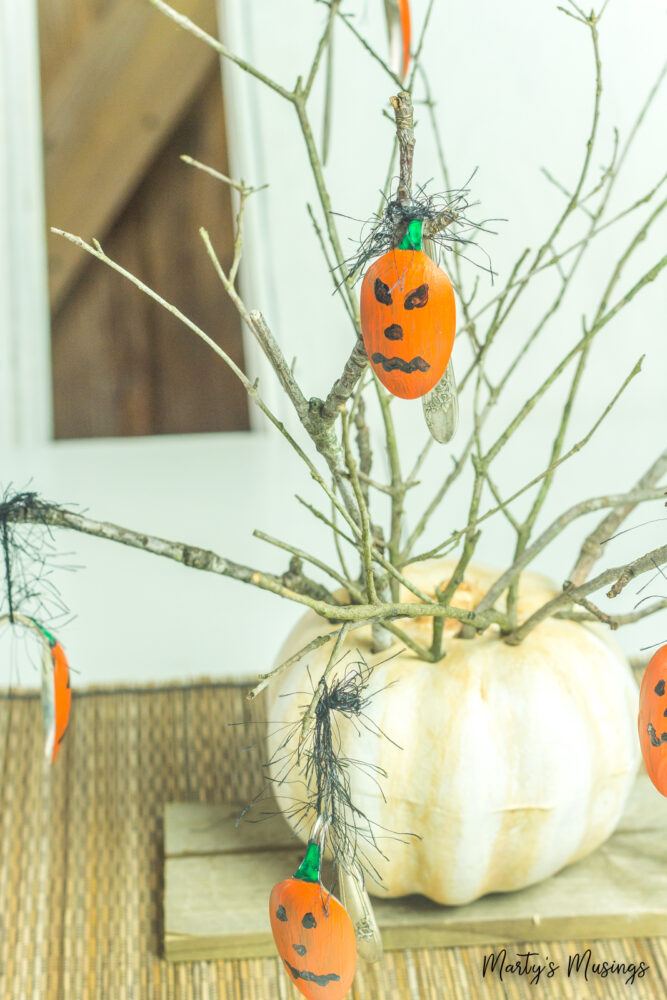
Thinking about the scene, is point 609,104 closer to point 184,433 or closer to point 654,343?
point 654,343

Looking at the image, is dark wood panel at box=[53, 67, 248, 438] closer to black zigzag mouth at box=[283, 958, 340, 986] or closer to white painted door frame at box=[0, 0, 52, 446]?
white painted door frame at box=[0, 0, 52, 446]

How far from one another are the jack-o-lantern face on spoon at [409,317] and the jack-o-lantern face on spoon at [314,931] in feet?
0.75

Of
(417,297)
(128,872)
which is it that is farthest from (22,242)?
(417,297)

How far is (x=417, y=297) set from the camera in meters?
0.42

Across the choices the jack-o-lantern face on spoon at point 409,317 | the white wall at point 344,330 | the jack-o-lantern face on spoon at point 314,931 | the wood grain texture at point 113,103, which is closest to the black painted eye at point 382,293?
the jack-o-lantern face on spoon at point 409,317

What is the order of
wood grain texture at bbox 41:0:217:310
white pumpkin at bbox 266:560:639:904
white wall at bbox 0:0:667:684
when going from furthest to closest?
wood grain texture at bbox 41:0:217:310 < white wall at bbox 0:0:667:684 < white pumpkin at bbox 266:560:639:904

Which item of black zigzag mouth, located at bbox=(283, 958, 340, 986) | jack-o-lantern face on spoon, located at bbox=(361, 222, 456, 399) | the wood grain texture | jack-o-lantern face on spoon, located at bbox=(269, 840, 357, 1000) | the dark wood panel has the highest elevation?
the wood grain texture

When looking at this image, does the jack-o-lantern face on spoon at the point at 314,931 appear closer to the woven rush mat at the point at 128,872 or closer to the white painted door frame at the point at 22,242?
the woven rush mat at the point at 128,872

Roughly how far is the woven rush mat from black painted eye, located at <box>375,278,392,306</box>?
0.46 meters

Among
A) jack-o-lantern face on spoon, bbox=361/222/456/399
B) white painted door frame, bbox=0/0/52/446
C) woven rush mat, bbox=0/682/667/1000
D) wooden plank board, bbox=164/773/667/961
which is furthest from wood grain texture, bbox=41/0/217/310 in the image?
jack-o-lantern face on spoon, bbox=361/222/456/399

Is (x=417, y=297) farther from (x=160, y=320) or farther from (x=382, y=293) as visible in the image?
(x=160, y=320)

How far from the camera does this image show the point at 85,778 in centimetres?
Result: 88

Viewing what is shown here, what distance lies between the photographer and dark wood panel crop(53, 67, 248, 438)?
179cm

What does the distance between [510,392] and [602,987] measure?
121cm
